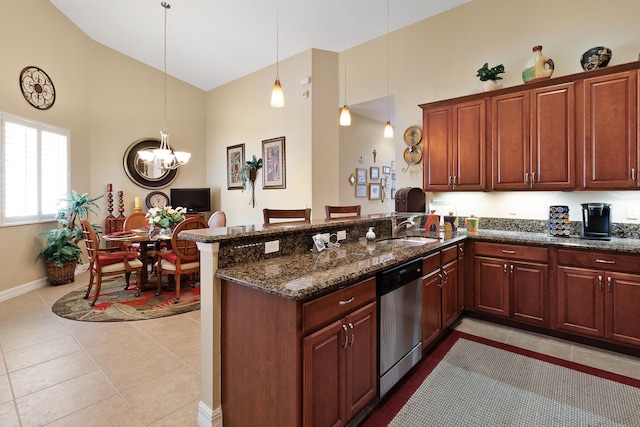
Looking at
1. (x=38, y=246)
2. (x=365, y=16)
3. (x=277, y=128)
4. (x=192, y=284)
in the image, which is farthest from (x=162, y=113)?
(x=365, y=16)

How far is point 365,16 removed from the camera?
4133 mm

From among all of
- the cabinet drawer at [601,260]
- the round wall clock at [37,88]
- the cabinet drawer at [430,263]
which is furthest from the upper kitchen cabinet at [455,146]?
the round wall clock at [37,88]

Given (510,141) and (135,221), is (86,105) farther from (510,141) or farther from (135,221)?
(510,141)

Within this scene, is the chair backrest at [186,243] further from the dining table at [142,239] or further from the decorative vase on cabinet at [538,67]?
the decorative vase on cabinet at [538,67]

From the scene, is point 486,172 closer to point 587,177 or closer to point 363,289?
point 587,177

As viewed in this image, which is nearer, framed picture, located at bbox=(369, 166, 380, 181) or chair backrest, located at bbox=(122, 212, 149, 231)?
chair backrest, located at bbox=(122, 212, 149, 231)

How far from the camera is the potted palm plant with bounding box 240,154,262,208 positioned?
6.11 m

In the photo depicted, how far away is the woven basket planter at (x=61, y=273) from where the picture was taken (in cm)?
446

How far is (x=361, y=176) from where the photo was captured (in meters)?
6.07

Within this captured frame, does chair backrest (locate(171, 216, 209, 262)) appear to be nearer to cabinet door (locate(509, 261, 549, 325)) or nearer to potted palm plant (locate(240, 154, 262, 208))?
potted palm plant (locate(240, 154, 262, 208))

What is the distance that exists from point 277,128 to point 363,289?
463 cm

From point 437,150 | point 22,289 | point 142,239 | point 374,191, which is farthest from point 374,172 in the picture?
A: point 22,289

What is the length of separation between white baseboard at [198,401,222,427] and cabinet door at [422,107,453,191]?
3.15 m

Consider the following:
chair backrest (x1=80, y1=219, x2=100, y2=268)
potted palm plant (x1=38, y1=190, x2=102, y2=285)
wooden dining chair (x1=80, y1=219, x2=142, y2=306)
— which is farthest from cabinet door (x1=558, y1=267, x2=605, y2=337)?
potted palm plant (x1=38, y1=190, x2=102, y2=285)
